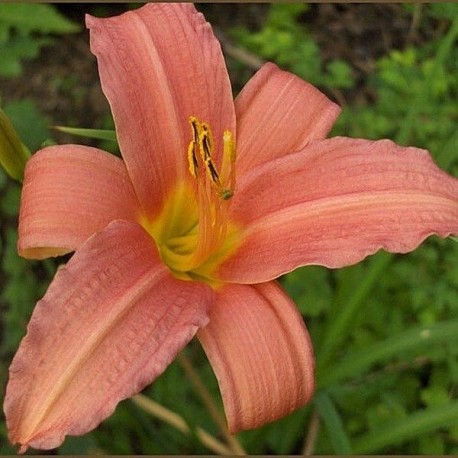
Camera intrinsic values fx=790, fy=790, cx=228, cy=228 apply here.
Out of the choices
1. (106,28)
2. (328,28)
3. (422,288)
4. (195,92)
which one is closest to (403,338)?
(422,288)

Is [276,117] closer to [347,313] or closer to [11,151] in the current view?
[11,151]

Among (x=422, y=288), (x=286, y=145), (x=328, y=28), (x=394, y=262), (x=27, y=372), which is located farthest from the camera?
(x=328, y=28)

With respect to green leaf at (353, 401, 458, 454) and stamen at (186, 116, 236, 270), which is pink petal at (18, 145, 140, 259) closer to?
stamen at (186, 116, 236, 270)

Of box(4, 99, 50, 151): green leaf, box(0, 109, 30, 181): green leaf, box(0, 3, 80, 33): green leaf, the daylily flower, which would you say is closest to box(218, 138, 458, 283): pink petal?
the daylily flower

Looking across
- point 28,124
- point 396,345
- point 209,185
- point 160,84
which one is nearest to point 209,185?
point 209,185

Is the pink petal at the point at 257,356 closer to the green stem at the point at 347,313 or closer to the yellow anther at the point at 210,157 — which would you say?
the yellow anther at the point at 210,157

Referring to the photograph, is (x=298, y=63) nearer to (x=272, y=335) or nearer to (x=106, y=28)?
(x=106, y=28)
